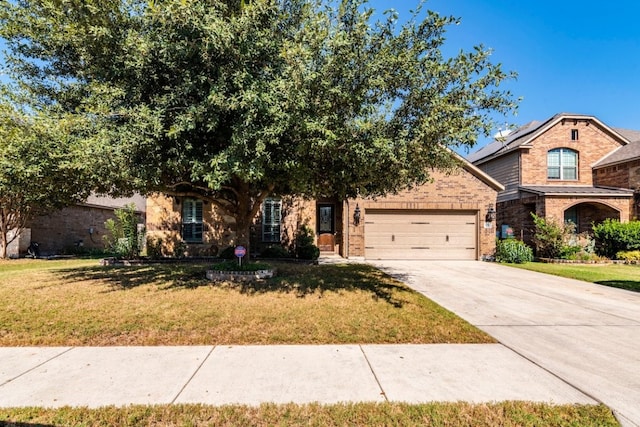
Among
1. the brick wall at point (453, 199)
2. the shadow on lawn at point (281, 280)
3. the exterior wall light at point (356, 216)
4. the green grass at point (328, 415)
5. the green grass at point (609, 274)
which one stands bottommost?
the green grass at point (609, 274)

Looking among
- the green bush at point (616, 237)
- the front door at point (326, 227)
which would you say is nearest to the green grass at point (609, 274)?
the green bush at point (616, 237)

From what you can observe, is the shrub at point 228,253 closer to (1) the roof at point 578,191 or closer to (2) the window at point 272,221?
(2) the window at point 272,221

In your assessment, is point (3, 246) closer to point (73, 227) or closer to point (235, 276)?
point (73, 227)

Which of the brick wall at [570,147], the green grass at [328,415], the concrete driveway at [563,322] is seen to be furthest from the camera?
the brick wall at [570,147]

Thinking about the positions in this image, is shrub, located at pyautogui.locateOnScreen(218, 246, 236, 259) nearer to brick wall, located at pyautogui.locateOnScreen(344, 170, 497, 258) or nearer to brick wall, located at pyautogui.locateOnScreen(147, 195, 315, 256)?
brick wall, located at pyautogui.locateOnScreen(147, 195, 315, 256)

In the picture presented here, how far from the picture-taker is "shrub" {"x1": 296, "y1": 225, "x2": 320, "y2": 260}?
13.3 meters

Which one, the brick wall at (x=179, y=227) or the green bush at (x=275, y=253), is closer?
the green bush at (x=275, y=253)

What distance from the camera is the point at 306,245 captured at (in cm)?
1344

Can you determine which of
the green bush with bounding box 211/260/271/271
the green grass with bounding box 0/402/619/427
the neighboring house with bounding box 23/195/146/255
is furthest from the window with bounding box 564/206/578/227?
the neighboring house with bounding box 23/195/146/255

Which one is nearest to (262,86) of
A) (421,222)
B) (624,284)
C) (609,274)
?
(624,284)

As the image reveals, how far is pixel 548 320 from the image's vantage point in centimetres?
584

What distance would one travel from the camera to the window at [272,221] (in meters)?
14.4

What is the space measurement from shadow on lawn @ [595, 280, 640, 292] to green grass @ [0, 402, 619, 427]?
8005 mm

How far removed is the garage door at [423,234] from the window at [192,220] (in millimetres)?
7552
